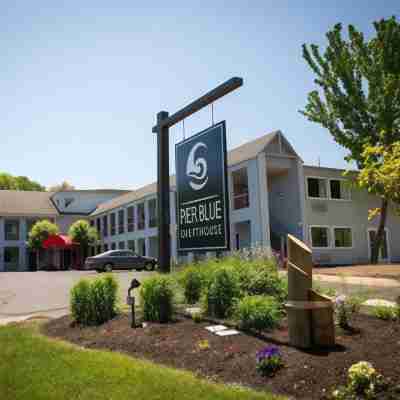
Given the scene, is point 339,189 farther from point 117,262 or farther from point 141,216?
point 141,216

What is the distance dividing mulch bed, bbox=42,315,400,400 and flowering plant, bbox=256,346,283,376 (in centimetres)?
7

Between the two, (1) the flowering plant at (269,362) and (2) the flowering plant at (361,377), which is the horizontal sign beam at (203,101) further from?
(2) the flowering plant at (361,377)

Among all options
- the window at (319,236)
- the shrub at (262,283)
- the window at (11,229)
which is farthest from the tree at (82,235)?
the shrub at (262,283)

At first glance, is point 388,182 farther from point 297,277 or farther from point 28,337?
point 28,337

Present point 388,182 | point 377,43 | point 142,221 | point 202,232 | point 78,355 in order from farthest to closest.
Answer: point 142,221, point 377,43, point 202,232, point 388,182, point 78,355

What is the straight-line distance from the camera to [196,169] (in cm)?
826

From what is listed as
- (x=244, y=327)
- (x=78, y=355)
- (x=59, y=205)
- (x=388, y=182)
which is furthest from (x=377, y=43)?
(x=59, y=205)

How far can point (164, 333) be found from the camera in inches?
275

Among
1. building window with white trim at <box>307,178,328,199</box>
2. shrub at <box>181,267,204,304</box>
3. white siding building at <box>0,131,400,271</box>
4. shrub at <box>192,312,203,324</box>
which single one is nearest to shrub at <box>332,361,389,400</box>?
shrub at <box>192,312,203,324</box>

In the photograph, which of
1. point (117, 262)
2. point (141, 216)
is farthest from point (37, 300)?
point (141, 216)

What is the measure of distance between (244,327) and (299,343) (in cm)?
122

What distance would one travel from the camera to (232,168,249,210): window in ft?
86.6

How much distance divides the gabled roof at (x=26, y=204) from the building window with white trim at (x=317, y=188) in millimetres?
31459

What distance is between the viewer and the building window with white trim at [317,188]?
27125 millimetres
